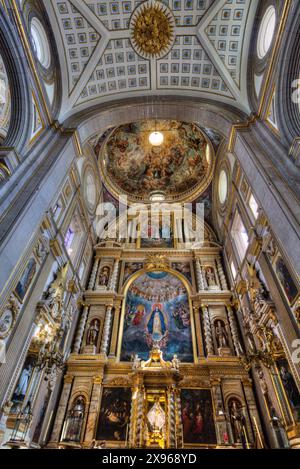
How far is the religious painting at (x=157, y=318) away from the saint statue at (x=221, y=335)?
1.62 metres

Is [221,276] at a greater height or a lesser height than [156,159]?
lesser

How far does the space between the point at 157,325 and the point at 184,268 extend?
4.85 meters

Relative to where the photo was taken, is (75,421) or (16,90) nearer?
(16,90)

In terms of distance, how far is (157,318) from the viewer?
15609mm

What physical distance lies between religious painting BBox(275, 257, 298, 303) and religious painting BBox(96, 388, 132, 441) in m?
9.21

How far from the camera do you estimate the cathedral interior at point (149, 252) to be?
28.7 ft

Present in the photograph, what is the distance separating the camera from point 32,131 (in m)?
10.2

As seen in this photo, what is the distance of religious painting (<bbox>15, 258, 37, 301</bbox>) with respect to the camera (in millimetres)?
8760

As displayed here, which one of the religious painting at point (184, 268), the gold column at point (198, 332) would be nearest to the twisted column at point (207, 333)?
the gold column at point (198, 332)

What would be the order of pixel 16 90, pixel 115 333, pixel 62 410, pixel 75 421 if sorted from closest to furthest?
pixel 16 90
pixel 75 421
pixel 62 410
pixel 115 333

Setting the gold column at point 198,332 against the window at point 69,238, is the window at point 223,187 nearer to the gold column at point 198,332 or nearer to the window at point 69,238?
the gold column at point 198,332

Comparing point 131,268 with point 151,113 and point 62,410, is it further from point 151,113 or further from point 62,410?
point 151,113

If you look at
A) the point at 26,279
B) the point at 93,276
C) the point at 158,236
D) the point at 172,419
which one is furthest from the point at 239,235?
the point at 26,279

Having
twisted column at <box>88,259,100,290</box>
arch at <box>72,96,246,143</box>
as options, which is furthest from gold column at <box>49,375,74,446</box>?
arch at <box>72,96,246,143</box>
